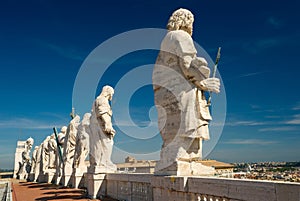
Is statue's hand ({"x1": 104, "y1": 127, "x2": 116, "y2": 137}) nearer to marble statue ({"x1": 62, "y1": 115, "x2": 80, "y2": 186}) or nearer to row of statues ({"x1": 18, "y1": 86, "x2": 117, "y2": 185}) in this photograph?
row of statues ({"x1": 18, "y1": 86, "x2": 117, "y2": 185})

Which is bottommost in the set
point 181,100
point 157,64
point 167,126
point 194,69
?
point 167,126

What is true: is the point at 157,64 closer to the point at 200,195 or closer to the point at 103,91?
the point at 200,195

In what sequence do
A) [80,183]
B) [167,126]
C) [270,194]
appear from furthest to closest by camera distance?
[80,183]
[167,126]
[270,194]

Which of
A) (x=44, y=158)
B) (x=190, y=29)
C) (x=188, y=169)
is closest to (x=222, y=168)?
(x=188, y=169)

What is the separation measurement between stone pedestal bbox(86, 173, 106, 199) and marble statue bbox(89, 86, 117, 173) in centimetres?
24

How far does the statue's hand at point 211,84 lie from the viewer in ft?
20.6

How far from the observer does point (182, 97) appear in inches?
251

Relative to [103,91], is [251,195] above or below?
below

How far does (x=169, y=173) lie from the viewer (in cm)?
630

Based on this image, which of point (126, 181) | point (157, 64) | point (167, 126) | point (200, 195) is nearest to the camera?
point (200, 195)

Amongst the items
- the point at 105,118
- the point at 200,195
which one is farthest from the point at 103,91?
the point at 200,195

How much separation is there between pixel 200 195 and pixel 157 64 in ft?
11.5

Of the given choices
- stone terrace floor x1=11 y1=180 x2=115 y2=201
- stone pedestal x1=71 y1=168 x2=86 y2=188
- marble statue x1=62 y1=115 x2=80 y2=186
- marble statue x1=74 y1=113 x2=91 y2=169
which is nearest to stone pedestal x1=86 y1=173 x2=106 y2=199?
stone terrace floor x1=11 y1=180 x2=115 y2=201

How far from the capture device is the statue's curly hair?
271 inches
